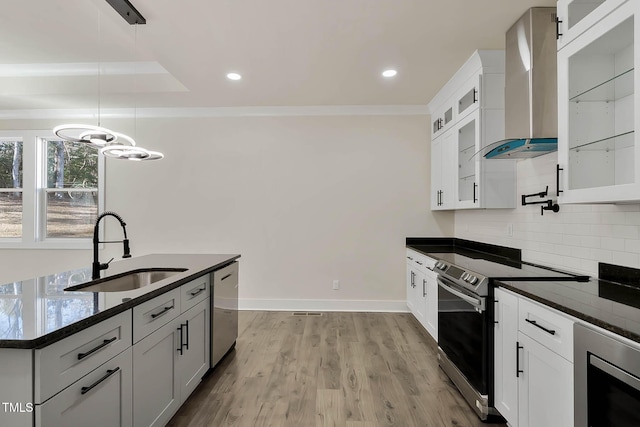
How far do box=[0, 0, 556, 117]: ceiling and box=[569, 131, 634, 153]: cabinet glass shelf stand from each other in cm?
119

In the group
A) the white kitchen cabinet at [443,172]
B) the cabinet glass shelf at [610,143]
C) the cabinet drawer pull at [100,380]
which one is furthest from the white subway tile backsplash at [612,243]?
the cabinet drawer pull at [100,380]

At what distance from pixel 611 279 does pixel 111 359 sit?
2752 mm

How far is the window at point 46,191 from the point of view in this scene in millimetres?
4746

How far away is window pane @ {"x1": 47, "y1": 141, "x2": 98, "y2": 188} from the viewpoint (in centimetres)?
482

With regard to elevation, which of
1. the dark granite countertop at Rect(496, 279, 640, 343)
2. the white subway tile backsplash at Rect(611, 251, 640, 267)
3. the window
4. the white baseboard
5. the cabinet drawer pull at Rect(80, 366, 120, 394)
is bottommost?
the white baseboard

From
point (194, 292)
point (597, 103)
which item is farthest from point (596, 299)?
point (194, 292)

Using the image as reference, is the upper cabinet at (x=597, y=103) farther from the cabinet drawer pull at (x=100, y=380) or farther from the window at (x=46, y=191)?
the window at (x=46, y=191)

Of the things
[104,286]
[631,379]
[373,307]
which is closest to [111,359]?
[104,286]

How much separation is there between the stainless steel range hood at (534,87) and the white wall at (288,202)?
210cm

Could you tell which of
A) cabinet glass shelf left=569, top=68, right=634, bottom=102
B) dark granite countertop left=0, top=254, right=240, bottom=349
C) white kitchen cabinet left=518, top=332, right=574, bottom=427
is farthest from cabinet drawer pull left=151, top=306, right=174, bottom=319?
cabinet glass shelf left=569, top=68, right=634, bottom=102

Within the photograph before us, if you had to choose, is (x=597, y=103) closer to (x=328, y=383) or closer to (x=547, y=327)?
(x=547, y=327)

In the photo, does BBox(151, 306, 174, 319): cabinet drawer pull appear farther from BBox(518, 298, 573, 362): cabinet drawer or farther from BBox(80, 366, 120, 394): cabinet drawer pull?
BBox(518, 298, 573, 362): cabinet drawer

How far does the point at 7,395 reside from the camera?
108 cm

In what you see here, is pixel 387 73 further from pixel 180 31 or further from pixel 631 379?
pixel 631 379
